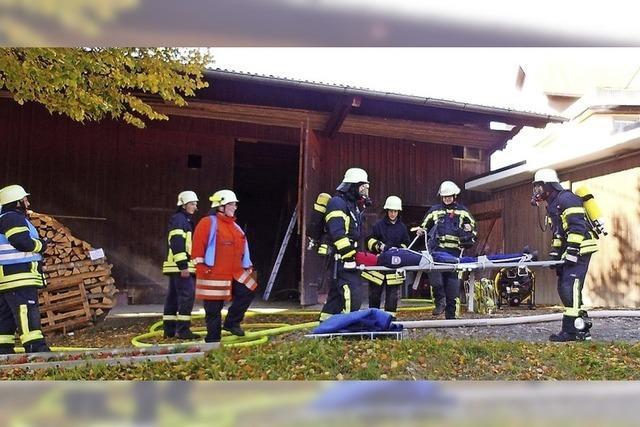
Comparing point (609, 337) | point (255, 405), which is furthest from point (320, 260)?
point (255, 405)

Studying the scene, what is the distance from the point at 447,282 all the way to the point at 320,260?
4.06m

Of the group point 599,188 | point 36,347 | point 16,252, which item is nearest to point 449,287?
point 599,188

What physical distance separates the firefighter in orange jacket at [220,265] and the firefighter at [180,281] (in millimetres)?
825

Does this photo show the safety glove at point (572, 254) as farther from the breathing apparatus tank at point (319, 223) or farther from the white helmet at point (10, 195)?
the white helmet at point (10, 195)

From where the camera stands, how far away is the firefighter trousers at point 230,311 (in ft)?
18.5

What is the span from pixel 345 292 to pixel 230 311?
1.35 metres

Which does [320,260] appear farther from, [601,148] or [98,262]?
[601,148]

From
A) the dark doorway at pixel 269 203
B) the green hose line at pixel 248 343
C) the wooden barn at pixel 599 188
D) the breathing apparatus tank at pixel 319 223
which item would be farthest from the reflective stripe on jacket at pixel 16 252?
the wooden barn at pixel 599 188

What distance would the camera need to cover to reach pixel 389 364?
4.57 metres

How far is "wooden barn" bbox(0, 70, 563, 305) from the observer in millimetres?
9922

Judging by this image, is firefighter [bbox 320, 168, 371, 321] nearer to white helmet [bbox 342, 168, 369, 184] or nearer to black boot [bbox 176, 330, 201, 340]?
white helmet [bbox 342, 168, 369, 184]

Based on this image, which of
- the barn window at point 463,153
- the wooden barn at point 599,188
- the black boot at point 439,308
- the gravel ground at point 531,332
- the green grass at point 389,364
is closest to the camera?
the green grass at point 389,364

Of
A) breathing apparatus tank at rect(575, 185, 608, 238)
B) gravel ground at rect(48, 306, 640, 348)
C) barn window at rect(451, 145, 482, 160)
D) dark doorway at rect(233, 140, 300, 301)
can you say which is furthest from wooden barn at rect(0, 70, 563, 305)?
breathing apparatus tank at rect(575, 185, 608, 238)

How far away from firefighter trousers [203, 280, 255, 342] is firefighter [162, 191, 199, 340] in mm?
705
